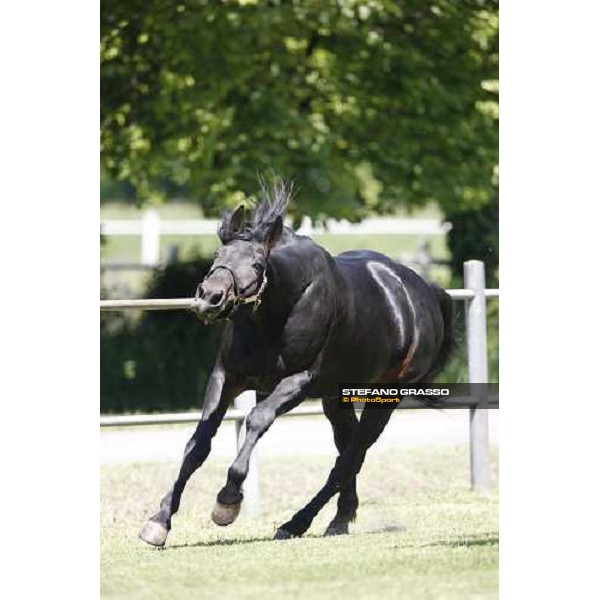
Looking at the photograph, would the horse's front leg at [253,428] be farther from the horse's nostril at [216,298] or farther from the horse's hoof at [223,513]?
the horse's nostril at [216,298]

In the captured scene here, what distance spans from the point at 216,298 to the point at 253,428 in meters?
0.65

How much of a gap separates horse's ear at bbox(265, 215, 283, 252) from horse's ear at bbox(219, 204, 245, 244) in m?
0.19

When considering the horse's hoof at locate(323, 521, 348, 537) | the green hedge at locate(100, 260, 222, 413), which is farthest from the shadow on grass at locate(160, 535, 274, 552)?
the green hedge at locate(100, 260, 222, 413)

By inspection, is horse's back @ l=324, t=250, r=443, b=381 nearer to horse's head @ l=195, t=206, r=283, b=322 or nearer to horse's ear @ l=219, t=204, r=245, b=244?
horse's head @ l=195, t=206, r=283, b=322

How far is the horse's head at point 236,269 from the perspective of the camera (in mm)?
6449

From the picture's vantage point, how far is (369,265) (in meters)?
7.76

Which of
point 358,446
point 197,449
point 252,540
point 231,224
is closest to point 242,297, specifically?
point 231,224

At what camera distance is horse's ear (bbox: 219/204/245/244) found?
6691 millimetres

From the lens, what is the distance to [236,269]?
6.61 meters

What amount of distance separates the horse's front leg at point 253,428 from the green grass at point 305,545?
0.22 m
